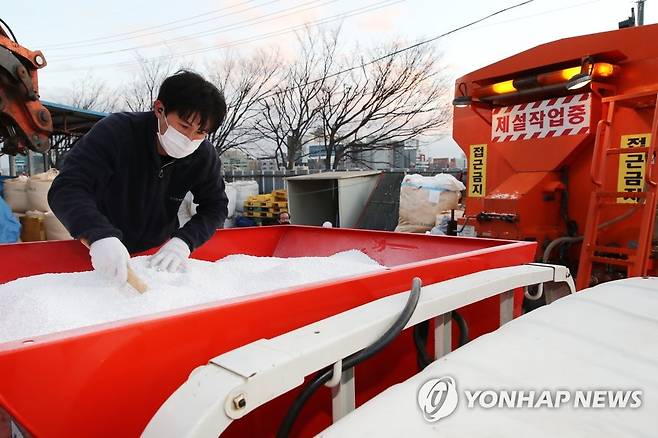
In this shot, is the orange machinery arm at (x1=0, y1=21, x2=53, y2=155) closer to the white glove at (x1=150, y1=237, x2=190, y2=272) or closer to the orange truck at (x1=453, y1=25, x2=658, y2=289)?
the white glove at (x1=150, y1=237, x2=190, y2=272)

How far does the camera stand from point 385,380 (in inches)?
56.7

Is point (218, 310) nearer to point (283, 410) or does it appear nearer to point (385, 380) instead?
point (283, 410)

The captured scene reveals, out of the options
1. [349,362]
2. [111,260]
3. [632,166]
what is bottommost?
[349,362]

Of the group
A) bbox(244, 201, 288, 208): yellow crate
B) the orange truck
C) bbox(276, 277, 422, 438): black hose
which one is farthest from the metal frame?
bbox(244, 201, 288, 208): yellow crate

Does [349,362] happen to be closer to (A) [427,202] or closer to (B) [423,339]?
(B) [423,339]

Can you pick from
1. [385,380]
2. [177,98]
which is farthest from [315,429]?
[177,98]

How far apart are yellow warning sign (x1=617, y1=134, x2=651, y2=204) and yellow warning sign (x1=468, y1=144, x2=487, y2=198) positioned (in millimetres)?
1040

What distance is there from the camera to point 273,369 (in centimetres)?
76

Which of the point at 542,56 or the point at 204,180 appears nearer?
the point at 204,180

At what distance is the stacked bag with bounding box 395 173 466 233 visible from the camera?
6.05m

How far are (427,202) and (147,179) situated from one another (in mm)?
4671

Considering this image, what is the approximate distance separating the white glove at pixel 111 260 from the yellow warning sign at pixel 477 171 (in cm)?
321

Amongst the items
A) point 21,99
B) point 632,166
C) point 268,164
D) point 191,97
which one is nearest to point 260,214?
point 21,99

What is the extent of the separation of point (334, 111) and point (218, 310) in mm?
17219
